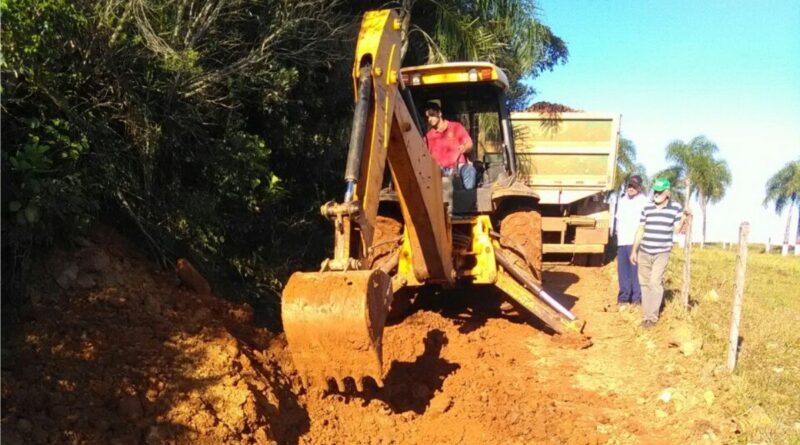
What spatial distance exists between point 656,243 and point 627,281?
147 centimetres

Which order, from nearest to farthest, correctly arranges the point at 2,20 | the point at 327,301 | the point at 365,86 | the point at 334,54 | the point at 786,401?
1. the point at 327,301
2. the point at 365,86
3. the point at 2,20
4. the point at 786,401
5. the point at 334,54

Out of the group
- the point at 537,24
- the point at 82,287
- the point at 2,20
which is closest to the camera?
the point at 2,20

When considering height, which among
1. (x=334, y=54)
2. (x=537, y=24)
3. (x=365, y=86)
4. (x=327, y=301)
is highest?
(x=537, y=24)

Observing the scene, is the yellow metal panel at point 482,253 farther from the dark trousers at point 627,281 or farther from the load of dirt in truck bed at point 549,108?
the load of dirt in truck bed at point 549,108

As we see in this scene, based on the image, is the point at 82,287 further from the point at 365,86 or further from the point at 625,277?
the point at 625,277

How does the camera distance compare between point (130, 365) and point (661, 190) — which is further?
point (661, 190)

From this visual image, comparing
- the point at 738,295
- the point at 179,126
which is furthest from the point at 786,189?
the point at 179,126

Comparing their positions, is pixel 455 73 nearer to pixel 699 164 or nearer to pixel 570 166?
pixel 570 166

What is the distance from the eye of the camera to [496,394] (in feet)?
18.2

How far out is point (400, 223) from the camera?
7113 mm

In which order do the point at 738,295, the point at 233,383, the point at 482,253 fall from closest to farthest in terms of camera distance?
the point at 233,383 → the point at 738,295 → the point at 482,253

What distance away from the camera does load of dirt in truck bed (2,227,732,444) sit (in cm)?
390

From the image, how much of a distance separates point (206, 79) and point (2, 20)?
2.10 meters

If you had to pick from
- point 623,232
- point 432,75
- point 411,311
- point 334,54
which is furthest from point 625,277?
point 334,54
